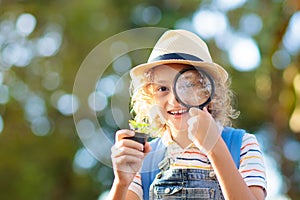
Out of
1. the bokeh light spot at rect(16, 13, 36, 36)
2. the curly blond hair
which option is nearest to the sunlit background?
the bokeh light spot at rect(16, 13, 36, 36)

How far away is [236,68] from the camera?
6848 mm

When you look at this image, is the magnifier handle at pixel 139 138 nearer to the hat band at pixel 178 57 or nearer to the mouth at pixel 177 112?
the mouth at pixel 177 112

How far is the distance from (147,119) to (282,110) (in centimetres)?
534

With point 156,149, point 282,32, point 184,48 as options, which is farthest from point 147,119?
point 282,32

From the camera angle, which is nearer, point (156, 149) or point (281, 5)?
point (156, 149)

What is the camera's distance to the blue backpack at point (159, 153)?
1654mm

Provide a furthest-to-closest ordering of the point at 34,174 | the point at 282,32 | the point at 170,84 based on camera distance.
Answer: the point at 34,174
the point at 282,32
the point at 170,84

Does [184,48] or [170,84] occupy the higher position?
[184,48]

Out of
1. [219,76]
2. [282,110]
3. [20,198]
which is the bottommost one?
[219,76]

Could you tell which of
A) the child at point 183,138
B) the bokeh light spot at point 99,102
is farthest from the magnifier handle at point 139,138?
the bokeh light spot at point 99,102

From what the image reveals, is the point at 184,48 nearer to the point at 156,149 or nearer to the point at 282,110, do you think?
the point at 156,149

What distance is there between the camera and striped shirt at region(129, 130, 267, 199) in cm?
160

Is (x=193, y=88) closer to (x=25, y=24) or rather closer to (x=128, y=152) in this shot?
(x=128, y=152)

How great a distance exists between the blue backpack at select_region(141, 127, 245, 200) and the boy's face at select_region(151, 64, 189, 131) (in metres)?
0.09
